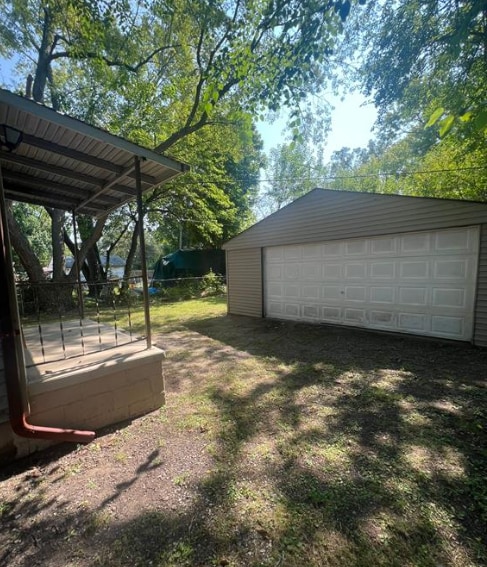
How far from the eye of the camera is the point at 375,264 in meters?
6.07

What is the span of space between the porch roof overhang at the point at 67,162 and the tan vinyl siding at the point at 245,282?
4.64 m

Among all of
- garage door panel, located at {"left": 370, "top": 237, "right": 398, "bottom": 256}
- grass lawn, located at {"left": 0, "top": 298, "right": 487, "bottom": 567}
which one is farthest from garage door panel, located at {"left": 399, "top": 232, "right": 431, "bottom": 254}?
grass lawn, located at {"left": 0, "top": 298, "right": 487, "bottom": 567}

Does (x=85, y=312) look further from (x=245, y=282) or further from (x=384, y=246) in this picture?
(x=384, y=246)

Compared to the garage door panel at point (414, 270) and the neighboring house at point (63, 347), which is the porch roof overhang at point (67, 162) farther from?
the garage door panel at point (414, 270)

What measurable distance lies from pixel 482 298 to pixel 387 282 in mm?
1569

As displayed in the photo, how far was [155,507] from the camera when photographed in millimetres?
1801

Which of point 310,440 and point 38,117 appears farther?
point 310,440

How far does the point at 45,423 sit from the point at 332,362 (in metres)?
3.78

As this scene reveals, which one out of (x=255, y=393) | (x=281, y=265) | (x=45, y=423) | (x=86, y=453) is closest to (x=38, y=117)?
(x=45, y=423)

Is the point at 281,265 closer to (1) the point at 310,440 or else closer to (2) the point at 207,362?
(2) the point at 207,362

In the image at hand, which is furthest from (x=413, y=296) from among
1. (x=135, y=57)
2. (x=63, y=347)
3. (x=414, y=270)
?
(x=135, y=57)

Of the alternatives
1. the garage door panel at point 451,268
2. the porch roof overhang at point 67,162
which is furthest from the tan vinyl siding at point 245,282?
the porch roof overhang at point 67,162

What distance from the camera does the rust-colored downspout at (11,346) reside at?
2037 millimetres

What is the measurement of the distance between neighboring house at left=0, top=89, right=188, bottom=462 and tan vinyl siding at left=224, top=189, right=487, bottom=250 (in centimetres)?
433
